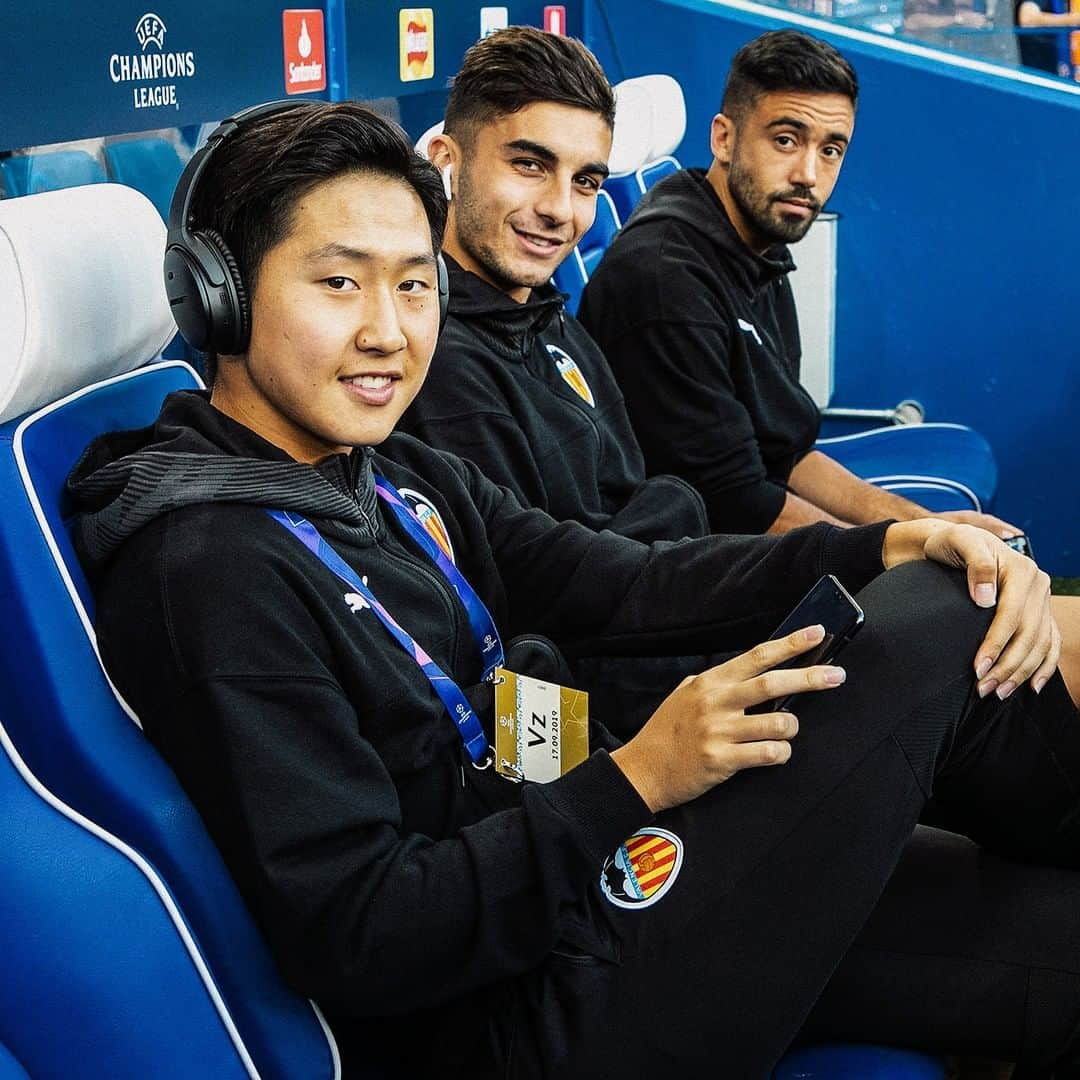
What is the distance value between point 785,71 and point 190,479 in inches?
68.7

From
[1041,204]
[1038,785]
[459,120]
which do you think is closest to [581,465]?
[459,120]

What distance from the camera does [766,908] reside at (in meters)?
1.08

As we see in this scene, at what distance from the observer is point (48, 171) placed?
193cm

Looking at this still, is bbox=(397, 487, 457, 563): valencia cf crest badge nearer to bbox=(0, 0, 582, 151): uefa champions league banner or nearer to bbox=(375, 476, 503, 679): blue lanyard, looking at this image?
bbox=(375, 476, 503, 679): blue lanyard

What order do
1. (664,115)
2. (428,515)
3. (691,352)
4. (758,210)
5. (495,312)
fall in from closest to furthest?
(428,515) → (495,312) → (691,352) → (758,210) → (664,115)

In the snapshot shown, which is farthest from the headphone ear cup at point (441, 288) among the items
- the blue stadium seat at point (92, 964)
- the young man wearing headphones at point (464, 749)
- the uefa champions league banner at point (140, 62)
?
the uefa champions league banner at point (140, 62)

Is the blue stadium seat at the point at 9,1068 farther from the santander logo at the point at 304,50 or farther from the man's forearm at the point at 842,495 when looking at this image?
the santander logo at the point at 304,50

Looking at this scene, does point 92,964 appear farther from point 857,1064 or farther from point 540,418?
point 540,418

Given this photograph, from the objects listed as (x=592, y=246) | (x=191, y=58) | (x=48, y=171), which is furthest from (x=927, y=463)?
(x=48, y=171)

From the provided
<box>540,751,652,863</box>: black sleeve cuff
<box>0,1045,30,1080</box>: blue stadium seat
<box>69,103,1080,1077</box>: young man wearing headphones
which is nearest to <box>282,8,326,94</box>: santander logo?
<box>69,103,1080,1077</box>: young man wearing headphones

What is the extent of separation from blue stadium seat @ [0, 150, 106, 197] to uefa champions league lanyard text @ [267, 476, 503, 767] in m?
0.79

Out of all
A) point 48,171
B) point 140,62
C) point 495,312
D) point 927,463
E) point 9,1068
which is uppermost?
point 140,62

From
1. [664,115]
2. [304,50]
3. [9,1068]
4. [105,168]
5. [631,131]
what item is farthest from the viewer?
[664,115]

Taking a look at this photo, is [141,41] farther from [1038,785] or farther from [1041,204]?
[1041,204]
